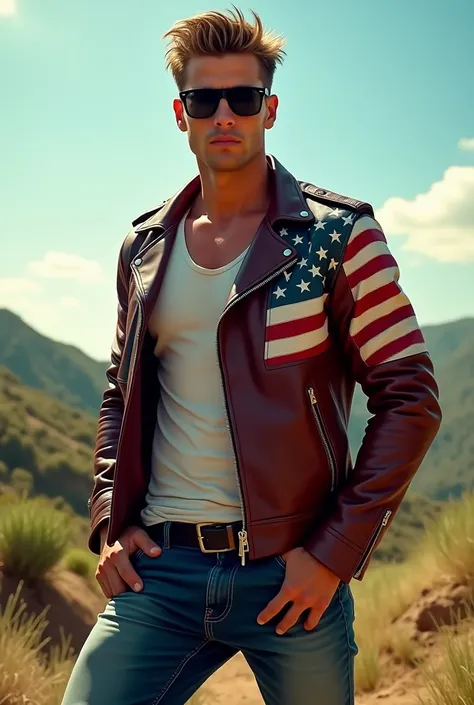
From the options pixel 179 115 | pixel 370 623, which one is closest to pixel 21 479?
pixel 370 623

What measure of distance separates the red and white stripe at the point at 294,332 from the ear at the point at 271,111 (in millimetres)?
823

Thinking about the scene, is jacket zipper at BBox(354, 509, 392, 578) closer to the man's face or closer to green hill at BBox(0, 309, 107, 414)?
the man's face

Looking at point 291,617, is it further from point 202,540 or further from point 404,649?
point 404,649

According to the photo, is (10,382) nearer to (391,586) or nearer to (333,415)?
(391,586)

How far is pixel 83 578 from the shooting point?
29.9 ft

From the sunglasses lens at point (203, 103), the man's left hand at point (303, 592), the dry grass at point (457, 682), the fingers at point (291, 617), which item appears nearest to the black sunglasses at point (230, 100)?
the sunglasses lens at point (203, 103)

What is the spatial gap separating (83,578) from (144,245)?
22.8ft

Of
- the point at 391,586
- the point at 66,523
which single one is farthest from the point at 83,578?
the point at 391,586

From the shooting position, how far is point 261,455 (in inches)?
95.3

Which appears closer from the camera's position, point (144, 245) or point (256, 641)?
point (256, 641)

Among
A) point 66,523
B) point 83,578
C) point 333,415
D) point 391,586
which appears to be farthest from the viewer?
point 66,523

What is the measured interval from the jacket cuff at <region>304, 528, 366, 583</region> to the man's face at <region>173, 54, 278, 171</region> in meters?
1.25

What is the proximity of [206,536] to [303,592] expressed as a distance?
34 cm

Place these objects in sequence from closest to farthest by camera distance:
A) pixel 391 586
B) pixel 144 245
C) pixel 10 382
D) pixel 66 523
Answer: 1. pixel 144 245
2. pixel 391 586
3. pixel 66 523
4. pixel 10 382
